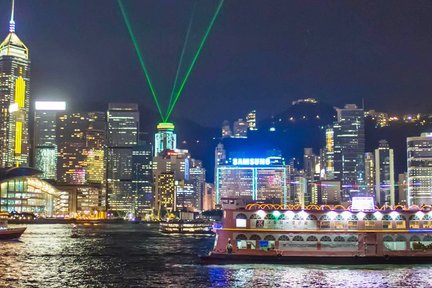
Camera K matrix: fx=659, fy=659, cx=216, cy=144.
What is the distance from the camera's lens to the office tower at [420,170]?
166 meters

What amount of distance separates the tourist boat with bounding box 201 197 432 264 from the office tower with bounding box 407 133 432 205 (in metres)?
117

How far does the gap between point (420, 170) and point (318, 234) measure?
4973 inches

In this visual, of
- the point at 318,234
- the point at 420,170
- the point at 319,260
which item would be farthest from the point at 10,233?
the point at 420,170

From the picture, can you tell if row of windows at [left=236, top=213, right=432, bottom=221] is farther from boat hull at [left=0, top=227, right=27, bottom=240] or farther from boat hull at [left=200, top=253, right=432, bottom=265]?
boat hull at [left=0, top=227, right=27, bottom=240]

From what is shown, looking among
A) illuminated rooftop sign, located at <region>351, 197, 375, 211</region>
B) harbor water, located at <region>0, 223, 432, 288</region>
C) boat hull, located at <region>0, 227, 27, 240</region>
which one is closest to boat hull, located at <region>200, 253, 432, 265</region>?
harbor water, located at <region>0, 223, 432, 288</region>

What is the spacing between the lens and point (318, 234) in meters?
52.5

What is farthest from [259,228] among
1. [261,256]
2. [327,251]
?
[327,251]

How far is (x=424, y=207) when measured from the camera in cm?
5394

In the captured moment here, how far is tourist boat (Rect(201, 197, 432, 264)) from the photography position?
171 ft

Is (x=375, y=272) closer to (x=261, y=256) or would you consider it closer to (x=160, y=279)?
(x=261, y=256)

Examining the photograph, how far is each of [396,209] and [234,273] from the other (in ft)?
48.0

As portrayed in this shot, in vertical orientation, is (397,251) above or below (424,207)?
below

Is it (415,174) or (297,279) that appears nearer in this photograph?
(297,279)

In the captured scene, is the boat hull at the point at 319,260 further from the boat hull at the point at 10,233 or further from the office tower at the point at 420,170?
the office tower at the point at 420,170
